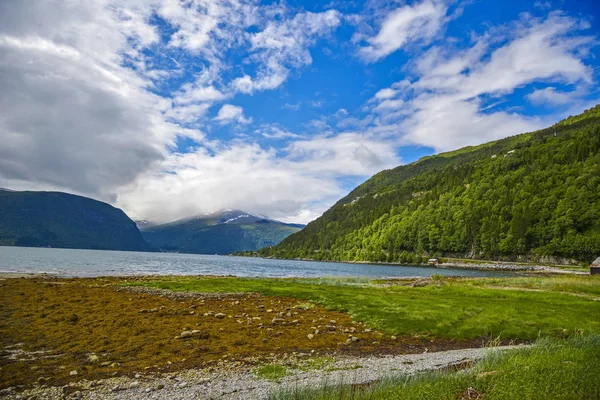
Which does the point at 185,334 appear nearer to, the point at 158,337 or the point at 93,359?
the point at 158,337

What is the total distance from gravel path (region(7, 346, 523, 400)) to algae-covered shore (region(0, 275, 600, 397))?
15cm

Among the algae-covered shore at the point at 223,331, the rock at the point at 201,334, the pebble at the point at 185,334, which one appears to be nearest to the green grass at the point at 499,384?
the algae-covered shore at the point at 223,331

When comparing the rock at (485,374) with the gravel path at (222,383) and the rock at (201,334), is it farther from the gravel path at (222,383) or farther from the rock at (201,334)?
the rock at (201,334)

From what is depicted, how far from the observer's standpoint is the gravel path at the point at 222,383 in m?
11.5

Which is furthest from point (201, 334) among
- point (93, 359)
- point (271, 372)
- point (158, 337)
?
point (271, 372)

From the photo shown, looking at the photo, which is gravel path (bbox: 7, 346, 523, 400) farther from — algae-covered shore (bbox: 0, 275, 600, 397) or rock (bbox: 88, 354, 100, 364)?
rock (bbox: 88, 354, 100, 364)

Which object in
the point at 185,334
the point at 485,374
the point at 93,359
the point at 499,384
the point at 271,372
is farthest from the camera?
the point at 185,334

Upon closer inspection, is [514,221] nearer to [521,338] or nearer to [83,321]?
[521,338]

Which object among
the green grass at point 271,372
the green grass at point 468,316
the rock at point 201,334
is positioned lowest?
the green grass at point 468,316

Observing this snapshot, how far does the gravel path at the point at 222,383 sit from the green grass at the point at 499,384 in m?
1.06

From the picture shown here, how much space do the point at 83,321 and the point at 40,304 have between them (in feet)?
30.5

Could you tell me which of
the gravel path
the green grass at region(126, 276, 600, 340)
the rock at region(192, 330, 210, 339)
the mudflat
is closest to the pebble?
the mudflat

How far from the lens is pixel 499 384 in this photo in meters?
10.7

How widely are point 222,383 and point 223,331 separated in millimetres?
8495
